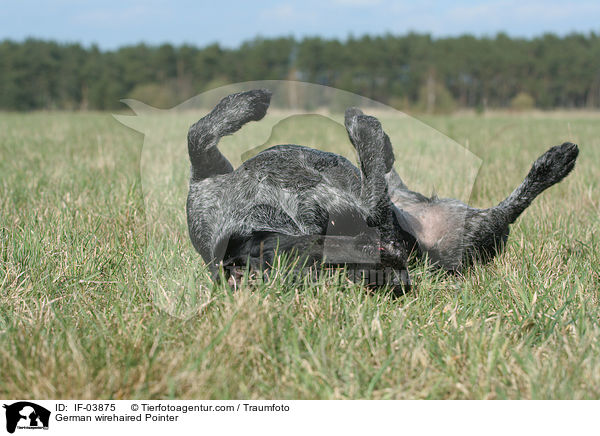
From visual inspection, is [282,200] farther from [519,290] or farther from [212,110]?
[519,290]

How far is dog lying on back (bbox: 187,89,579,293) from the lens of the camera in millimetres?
2275

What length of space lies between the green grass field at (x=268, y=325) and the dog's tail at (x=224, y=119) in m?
0.09

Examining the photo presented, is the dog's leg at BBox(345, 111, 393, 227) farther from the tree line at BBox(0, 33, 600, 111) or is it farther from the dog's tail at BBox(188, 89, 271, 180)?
the tree line at BBox(0, 33, 600, 111)

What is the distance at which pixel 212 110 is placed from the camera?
106 inches

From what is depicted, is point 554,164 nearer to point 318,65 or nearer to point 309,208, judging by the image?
point 309,208

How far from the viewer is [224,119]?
273cm

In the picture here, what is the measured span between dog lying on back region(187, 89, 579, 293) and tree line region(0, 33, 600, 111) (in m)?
71.5
